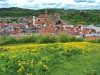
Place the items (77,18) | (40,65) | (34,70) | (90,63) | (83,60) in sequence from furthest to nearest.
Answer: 1. (77,18)
2. (83,60)
3. (90,63)
4. (40,65)
5. (34,70)

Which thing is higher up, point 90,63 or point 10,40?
Result: point 90,63

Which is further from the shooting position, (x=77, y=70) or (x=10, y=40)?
(x=10, y=40)

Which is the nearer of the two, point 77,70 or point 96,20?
point 77,70

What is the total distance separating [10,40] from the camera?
33.8 metres

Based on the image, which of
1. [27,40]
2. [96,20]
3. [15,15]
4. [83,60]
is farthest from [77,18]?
[83,60]

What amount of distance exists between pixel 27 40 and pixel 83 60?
2252 cm

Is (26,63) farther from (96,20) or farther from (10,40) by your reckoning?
(96,20)

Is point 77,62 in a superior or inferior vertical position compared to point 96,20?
superior

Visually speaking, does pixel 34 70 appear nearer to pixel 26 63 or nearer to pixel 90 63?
pixel 26 63

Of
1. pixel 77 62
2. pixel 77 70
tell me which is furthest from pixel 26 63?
pixel 77 62

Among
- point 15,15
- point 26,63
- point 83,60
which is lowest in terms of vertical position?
point 15,15

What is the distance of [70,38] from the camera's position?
109 ft

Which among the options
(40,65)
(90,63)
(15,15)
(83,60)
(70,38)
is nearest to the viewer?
(40,65)

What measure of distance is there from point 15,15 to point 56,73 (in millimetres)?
157481
